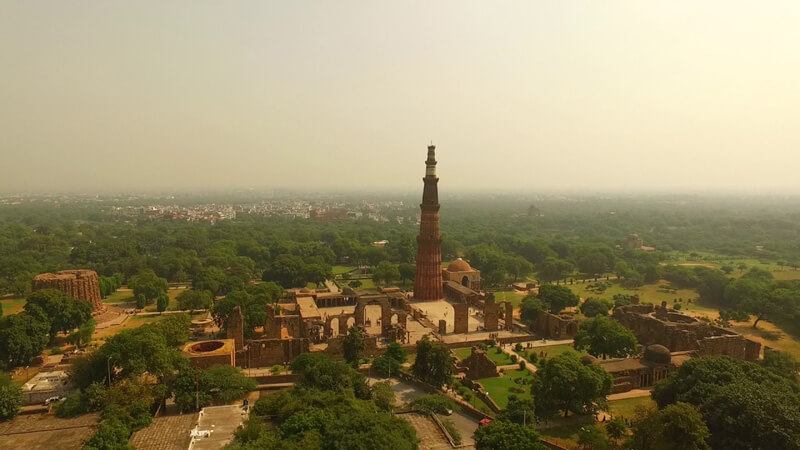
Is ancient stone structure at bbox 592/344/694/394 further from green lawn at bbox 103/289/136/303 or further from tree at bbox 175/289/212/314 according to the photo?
green lawn at bbox 103/289/136/303

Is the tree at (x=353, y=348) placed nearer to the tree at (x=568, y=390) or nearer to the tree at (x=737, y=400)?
the tree at (x=568, y=390)

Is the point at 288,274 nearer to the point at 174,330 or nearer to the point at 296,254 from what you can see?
the point at 296,254

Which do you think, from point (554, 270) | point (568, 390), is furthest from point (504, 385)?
point (554, 270)

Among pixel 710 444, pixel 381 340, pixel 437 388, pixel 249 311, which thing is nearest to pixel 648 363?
pixel 710 444

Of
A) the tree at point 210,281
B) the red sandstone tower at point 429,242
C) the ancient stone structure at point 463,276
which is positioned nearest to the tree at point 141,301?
the tree at point 210,281

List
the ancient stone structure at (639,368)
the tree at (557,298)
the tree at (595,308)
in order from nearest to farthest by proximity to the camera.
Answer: the ancient stone structure at (639,368), the tree at (595,308), the tree at (557,298)
